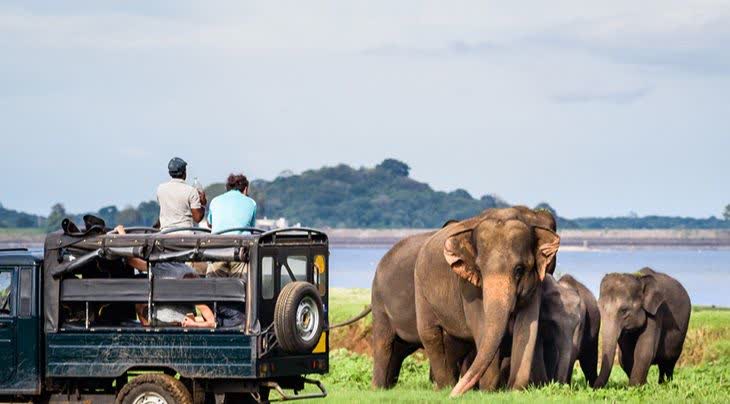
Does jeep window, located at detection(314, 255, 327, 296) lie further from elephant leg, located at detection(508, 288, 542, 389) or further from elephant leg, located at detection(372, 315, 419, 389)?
elephant leg, located at detection(372, 315, 419, 389)

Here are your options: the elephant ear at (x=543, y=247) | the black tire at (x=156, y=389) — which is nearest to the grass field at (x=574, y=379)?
the elephant ear at (x=543, y=247)

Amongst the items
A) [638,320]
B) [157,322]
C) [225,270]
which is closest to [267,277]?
[225,270]

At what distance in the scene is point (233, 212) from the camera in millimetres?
22562

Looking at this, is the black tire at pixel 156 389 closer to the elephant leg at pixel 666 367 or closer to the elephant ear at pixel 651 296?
the elephant ear at pixel 651 296

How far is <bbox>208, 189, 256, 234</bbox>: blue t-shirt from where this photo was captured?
22531 mm

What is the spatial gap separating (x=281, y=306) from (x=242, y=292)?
0.55m

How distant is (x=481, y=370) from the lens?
80.7ft

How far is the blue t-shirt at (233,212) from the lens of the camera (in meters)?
22.5

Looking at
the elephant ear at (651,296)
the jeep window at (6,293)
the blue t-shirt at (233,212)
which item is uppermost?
the blue t-shirt at (233,212)

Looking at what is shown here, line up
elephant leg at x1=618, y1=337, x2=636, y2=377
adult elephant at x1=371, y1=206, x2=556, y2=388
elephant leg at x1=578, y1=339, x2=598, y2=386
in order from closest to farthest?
adult elephant at x1=371, y1=206, x2=556, y2=388, elephant leg at x1=578, y1=339, x2=598, y2=386, elephant leg at x1=618, y1=337, x2=636, y2=377

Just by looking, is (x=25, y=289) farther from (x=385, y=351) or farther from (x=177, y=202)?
(x=385, y=351)

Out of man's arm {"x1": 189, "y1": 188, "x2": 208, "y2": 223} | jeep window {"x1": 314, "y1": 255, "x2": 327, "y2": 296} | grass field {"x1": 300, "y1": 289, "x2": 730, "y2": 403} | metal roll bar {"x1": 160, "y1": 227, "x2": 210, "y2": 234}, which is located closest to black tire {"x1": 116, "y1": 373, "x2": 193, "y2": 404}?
metal roll bar {"x1": 160, "y1": 227, "x2": 210, "y2": 234}

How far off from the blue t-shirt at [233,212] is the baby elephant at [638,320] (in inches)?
494

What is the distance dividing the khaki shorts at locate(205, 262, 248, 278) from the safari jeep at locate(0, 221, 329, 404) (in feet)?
1.45
